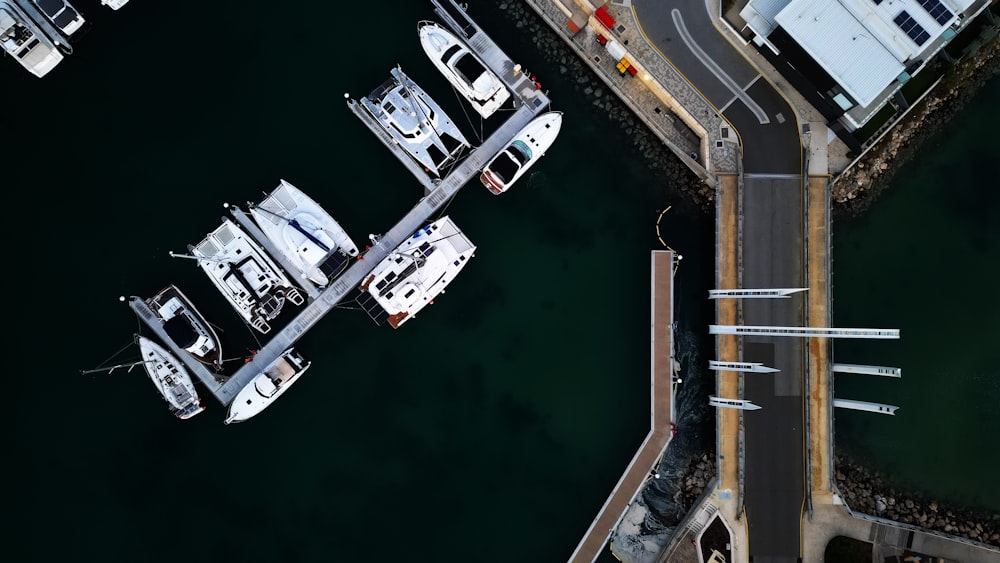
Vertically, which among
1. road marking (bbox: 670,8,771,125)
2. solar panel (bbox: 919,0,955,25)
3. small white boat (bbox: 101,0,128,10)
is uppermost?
small white boat (bbox: 101,0,128,10)

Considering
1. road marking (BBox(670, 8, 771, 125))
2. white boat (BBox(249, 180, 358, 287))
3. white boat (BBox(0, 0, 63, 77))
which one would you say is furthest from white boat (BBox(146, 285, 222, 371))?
road marking (BBox(670, 8, 771, 125))

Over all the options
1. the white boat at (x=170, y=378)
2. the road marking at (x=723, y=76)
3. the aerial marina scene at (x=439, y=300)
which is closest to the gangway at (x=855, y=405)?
the aerial marina scene at (x=439, y=300)

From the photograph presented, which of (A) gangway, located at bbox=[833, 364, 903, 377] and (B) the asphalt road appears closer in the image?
(A) gangway, located at bbox=[833, 364, 903, 377]

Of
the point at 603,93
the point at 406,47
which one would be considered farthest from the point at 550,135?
the point at 406,47

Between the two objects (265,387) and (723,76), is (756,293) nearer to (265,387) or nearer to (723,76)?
(723,76)

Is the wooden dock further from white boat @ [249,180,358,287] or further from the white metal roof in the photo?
white boat @ [249,180,358,287]

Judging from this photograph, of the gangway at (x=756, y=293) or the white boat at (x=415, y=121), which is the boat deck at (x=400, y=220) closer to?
the white boat at (x=415, y=121)
